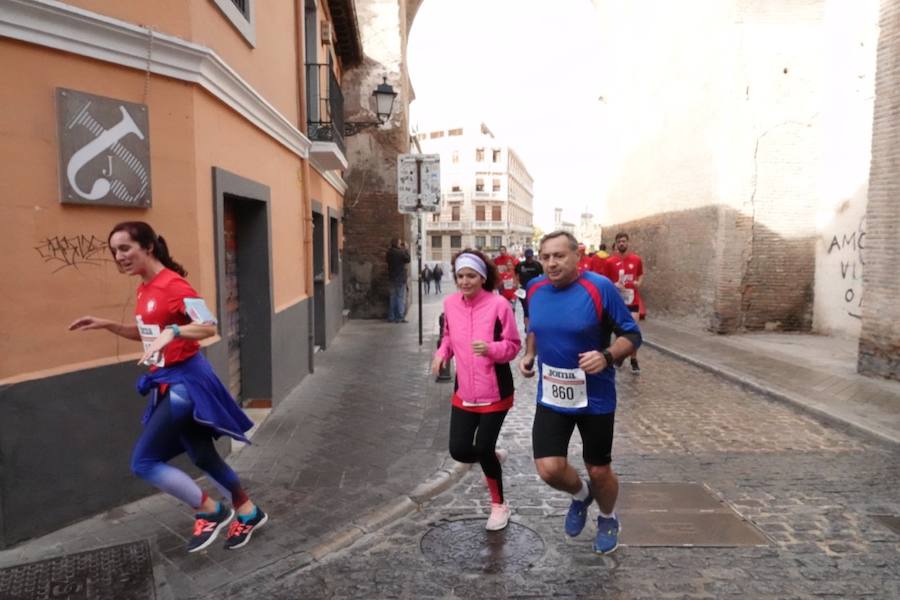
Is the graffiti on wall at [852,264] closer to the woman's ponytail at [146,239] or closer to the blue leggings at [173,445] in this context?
the blue leggings at [173,445]

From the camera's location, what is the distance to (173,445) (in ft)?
12.1

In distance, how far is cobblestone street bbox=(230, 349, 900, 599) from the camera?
344 centimetres

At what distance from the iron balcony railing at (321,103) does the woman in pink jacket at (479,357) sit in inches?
253

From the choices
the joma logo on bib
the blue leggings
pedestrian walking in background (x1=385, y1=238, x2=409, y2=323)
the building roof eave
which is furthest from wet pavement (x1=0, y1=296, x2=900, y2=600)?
the building roof eave

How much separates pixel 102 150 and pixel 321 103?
721 cm

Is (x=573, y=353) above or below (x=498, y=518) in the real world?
above

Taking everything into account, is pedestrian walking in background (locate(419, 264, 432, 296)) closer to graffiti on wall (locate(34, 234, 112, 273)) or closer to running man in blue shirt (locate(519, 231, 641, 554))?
graffiti on wall (locate(34, 234, 112, 273))

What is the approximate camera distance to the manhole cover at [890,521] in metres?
4.15

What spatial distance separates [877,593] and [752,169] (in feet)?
36.5

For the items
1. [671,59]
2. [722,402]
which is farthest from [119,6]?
[671,59]

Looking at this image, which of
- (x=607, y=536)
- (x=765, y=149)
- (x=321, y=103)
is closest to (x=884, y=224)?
(x=765, y=149)

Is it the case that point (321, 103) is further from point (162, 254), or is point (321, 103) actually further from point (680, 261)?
point (680, 261)

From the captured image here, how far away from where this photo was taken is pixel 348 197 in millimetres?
15594

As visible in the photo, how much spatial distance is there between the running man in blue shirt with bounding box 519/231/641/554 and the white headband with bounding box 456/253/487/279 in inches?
13.9
